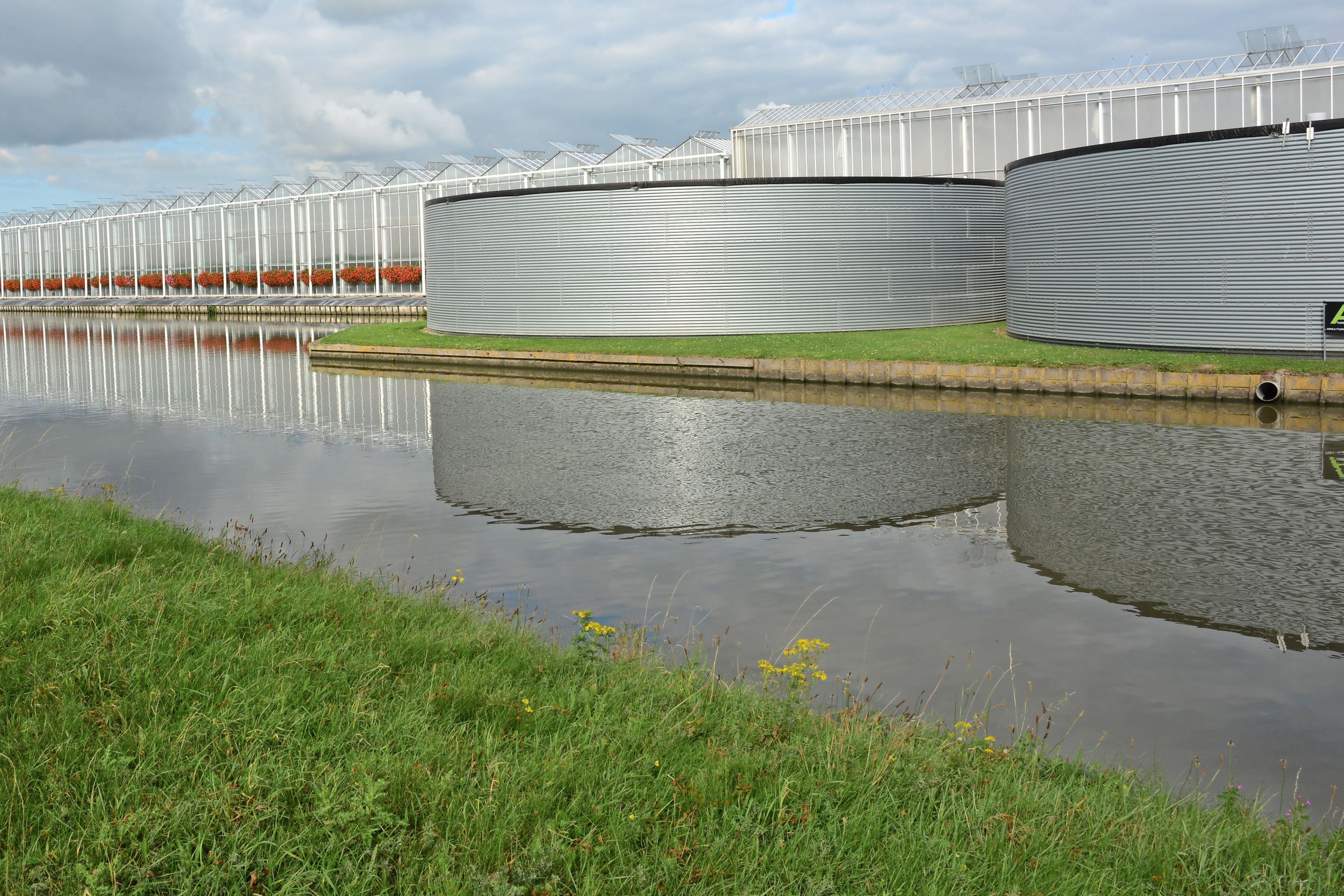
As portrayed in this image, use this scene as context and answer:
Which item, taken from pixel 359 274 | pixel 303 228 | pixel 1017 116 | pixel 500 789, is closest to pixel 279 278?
pixel 303 228

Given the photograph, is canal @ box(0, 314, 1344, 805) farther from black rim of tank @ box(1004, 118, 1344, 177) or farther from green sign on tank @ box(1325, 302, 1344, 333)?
black rim of tank @ box(1004, 118, 1344, 177)

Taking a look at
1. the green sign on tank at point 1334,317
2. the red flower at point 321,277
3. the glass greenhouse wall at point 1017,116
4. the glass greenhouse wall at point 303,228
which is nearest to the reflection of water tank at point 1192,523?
the green sign on tank at point 1334,317

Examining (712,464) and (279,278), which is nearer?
(712,464)

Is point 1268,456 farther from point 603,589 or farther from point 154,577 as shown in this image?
point 154,577

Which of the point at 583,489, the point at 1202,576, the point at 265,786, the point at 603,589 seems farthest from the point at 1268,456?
the point at 265,786

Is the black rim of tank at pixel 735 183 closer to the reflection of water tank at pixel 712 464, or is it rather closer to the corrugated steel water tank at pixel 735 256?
the corrugated steel water tank at pixel 735 256

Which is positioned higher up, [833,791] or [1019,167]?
[1019,167]

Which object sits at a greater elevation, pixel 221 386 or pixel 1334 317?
pixel 1334 317

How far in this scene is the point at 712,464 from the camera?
16.0 meters

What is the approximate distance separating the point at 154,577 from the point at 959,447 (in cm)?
1159

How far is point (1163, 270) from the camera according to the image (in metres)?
25.9

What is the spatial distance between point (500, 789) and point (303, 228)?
8135cm

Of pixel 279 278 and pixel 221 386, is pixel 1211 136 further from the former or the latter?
pixel 279 278

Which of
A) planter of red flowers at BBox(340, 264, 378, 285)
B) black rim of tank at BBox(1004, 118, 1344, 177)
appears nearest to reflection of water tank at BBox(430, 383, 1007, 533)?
black rim of tank at BBox(1004, 118, 1344, 177)
